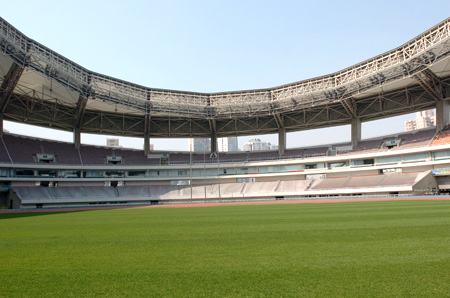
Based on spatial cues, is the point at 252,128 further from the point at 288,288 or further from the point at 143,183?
the point at 288,288

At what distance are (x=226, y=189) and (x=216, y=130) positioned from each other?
12426 millimetres

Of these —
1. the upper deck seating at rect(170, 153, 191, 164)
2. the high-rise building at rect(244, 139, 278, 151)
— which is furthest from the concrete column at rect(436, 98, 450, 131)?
the high-rise building at rect(244, 139, 278, 151)

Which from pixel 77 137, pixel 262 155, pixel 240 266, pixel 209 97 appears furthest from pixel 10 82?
pixel 262 155

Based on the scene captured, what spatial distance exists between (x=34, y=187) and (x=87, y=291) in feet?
163

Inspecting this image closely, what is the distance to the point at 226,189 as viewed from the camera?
53.7 meters

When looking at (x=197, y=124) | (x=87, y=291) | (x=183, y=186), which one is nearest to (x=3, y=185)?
(x=183, y=186)

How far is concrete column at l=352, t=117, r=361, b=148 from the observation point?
167 ft

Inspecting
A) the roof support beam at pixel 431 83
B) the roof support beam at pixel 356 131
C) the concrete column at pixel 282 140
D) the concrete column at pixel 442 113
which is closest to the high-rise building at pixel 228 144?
the concrete column at pixel 282 140

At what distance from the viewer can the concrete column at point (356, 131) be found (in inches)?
2003

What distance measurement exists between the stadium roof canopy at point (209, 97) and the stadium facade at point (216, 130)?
187 mm

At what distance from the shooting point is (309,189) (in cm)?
4759

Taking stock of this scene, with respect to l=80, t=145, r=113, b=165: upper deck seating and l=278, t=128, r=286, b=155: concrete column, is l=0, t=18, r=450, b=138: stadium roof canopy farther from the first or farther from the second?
l=80, t=145, r=113, b=165: upper deck seating

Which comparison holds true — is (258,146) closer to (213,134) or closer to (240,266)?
(213,134)

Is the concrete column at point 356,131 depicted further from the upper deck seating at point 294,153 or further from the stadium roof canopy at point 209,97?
the upper deck seating at point 294,153
